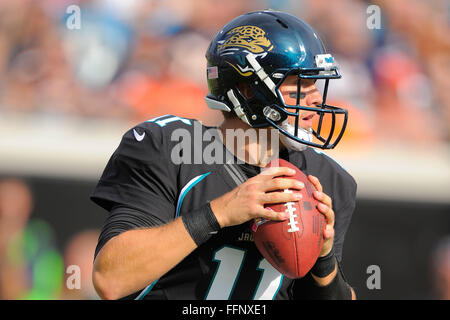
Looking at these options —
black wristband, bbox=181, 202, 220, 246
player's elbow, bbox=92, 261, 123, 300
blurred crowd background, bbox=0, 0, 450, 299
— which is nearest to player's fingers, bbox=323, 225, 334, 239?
black wristband, bbox=181, 202, 220, 246

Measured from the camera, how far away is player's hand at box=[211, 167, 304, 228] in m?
2.03

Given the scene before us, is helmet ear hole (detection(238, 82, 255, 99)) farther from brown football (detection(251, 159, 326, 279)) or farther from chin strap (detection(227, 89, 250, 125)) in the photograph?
brown football (detection(251, 159, 326, 279))

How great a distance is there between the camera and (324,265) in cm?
234

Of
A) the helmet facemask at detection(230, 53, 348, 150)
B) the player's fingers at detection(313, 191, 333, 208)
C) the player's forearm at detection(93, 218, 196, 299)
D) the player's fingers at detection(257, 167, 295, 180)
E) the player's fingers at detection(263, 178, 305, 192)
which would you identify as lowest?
the player's forearm at detection(93, 218, 196, 299)

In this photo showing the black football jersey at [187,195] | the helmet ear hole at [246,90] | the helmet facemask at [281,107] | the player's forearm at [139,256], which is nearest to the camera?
the player's forearm at [139,256]

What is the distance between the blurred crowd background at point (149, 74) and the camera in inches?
200

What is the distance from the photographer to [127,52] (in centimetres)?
538

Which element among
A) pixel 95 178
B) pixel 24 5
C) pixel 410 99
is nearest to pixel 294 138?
pixel 95 178

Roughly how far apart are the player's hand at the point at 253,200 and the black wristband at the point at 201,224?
2 centimetres

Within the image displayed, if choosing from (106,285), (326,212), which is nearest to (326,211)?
(326,212)

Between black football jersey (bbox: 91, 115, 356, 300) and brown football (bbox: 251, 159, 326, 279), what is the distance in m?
0.18

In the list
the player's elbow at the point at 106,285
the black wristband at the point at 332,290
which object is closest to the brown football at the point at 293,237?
the black wristband at the point at 332,290

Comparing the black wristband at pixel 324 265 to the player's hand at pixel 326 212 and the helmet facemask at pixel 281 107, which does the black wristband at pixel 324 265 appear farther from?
the helmet facemask at pixel 281 107

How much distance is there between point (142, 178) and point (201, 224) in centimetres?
33
